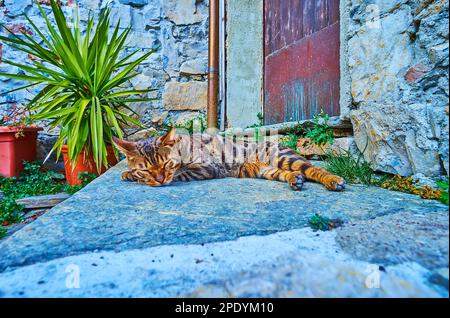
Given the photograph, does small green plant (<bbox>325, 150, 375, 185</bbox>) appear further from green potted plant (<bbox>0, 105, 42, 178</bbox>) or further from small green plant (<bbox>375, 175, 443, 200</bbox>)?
green potted plant (<bbox>0, 105, 42, 178</bbox>)

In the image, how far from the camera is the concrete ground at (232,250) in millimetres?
603

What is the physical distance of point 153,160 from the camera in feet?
6.38

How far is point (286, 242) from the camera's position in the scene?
86 centimetres

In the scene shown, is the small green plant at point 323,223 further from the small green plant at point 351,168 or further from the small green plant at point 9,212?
the small green plant at point 9,212

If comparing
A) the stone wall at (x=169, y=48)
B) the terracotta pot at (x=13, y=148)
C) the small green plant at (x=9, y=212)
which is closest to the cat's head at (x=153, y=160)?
the small green plant at (x=9, y=212)

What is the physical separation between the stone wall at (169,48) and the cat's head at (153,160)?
173 cm

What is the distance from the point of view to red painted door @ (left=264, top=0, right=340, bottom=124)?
8.45 feet

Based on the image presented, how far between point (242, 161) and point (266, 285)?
1.77 meters

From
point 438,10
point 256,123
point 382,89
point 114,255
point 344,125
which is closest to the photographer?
point 114,255

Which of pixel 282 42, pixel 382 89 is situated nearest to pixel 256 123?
pixel 282 42

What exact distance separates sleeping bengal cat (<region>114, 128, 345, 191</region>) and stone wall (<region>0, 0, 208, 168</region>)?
1416 mm

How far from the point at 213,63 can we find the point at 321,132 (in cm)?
189

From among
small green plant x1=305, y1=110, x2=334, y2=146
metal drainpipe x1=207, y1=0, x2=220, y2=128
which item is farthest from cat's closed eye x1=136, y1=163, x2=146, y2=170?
metal drainpipe x1=207, y1=0, x2=220, y2=128
